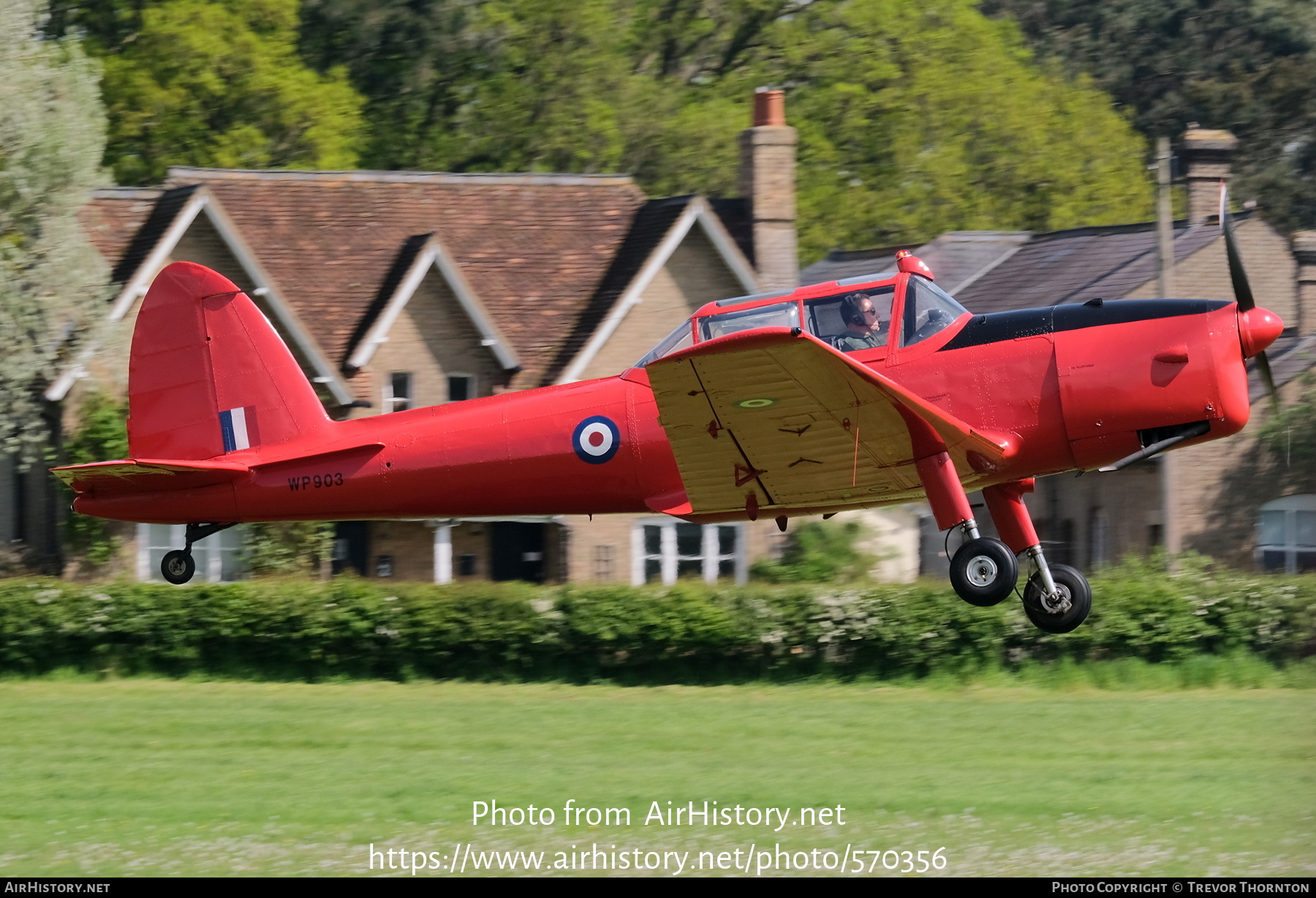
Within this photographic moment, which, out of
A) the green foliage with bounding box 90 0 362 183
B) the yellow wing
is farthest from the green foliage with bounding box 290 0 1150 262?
the yellow wing

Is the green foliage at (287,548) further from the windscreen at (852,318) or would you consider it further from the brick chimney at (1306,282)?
the brick chimney at (1306,282)

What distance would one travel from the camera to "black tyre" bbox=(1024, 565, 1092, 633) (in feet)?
35.9

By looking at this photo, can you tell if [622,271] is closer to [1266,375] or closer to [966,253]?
[966,253]

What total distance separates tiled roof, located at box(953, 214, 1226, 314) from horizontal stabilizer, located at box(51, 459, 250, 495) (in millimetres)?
18805

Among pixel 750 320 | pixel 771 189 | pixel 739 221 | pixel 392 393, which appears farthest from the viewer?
pixel 739 221

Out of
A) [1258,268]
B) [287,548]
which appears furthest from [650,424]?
[1258,268]

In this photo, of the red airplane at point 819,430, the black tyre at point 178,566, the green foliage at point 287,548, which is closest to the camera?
the red airplane at point 819,430

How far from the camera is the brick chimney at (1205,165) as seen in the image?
30.8m

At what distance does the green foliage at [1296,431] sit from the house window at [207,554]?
16680 mm

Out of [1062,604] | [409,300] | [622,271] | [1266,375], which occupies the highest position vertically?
[622,271]

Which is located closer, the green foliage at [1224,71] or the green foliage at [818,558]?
the green foliage at [818,558]

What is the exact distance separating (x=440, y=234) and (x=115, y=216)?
4978mm

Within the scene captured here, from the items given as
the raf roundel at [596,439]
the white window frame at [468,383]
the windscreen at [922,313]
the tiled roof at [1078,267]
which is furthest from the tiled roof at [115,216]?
the windscreen at [922,313]

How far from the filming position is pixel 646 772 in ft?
56.5
